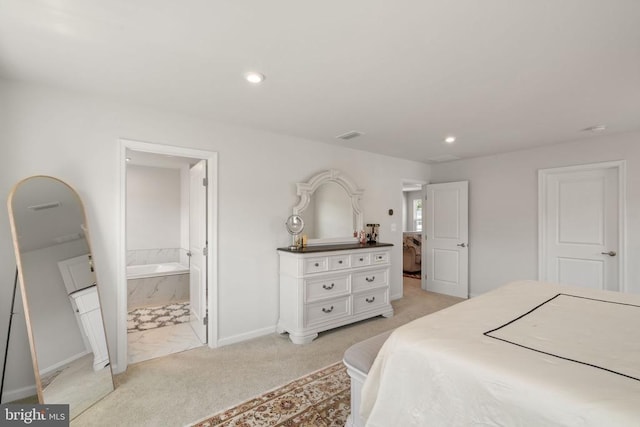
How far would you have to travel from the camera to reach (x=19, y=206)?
2049 millimetres

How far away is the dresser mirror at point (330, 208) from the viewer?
3.66m

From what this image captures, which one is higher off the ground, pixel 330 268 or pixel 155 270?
pixel 330 268

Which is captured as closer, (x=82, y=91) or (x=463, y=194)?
(x=82, y=91)

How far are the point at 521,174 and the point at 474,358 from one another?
4.00 m

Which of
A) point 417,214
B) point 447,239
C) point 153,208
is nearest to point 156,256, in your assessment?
point 153,208

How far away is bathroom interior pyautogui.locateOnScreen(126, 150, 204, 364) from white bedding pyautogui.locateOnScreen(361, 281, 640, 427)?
3078 mm

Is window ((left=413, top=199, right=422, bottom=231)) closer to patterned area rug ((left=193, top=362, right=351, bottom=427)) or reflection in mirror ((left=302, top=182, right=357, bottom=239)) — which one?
reflection in mirror ((left=302, top=182, right=357, bottom=239))

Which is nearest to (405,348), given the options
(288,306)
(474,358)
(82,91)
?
(474,358)

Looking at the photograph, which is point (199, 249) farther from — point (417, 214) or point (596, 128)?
point (417, 214)

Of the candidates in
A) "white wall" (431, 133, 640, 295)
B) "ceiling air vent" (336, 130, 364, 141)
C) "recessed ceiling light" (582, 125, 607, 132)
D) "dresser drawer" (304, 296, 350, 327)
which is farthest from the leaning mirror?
"recessed ceiling light" (582, 125, 607, 132)

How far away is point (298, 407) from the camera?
2.06m

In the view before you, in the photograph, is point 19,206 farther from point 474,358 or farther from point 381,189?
point 381,189

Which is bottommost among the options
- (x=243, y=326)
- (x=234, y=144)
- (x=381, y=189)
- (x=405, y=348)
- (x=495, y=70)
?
(x=243, y=326)

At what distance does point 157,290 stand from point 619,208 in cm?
622
